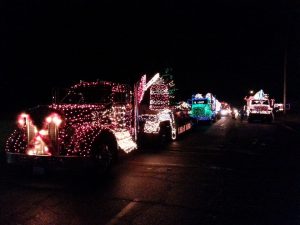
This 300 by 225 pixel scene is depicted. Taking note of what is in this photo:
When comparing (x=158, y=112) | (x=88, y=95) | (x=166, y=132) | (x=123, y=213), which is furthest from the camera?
(x=166, y=132)

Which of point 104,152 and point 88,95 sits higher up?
point 88,95

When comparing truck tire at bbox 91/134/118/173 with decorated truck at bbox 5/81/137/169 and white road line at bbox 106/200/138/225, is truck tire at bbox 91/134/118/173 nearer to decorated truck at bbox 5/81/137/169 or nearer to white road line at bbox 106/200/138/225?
decorated truck at bbox 5/81/137/169

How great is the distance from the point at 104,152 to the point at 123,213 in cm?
349

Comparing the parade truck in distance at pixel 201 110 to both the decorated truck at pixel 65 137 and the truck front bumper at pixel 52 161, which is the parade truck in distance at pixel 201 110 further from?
the truck front bumper at pixel 52 161

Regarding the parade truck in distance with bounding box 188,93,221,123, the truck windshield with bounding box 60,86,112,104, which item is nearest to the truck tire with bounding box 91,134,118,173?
the truck windshield with bounding box 60,86,112,104

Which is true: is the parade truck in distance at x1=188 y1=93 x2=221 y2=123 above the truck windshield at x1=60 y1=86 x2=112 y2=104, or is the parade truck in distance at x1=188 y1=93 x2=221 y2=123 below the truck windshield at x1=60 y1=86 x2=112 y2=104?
below

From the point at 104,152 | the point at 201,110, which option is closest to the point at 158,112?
the point at 104,152

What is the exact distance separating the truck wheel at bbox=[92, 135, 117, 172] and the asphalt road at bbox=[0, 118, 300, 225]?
245mm

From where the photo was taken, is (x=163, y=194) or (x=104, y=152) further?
(x=104, y=152)

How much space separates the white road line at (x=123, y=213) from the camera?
21.6 ft

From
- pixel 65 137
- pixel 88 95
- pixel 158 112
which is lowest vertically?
pixel 65 137

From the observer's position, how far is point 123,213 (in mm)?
7039

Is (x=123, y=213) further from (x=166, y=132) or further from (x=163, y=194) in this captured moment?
(x=166, y=132)

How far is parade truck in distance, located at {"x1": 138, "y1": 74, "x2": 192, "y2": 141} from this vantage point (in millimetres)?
14219
